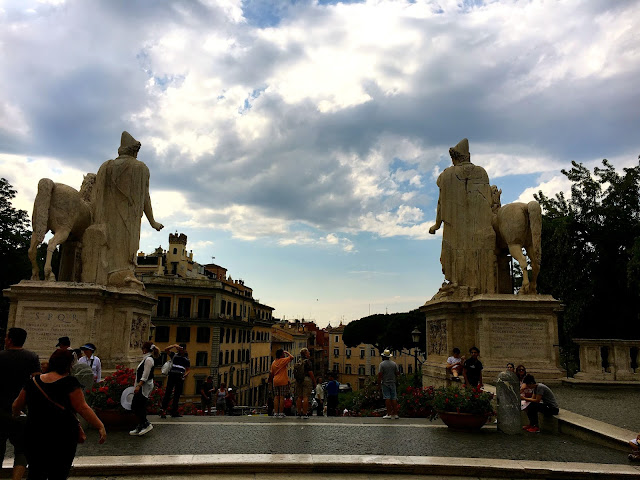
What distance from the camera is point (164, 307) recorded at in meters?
51.4

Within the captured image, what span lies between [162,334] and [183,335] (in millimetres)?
2247

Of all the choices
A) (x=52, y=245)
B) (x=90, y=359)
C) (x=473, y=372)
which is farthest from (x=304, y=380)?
(x=52, y=245)

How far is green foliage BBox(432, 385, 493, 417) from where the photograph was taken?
7.73 m

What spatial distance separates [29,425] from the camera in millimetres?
4145

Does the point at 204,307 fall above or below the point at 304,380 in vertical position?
above

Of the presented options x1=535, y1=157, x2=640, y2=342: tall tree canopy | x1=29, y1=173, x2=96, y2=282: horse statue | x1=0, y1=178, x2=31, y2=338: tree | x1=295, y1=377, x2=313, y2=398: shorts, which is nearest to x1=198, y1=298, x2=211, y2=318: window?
x1=0, y1=178, x2=31, y2=338: tree

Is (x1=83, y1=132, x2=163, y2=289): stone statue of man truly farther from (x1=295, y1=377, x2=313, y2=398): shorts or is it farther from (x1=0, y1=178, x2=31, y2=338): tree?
(x1=0, y1=178, x2=31, y2=338): tree

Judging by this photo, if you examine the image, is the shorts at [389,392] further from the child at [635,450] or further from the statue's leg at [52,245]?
the statue's leg at [52,245]

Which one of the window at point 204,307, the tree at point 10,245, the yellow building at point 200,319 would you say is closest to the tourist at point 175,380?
the tree at point 10,245

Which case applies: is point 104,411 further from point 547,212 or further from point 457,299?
point 547,212

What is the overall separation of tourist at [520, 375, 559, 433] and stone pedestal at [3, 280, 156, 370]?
8467 mm

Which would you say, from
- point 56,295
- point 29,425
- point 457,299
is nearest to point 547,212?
point 457,299

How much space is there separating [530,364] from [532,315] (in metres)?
1.17

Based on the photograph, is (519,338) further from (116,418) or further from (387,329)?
(387,329)
